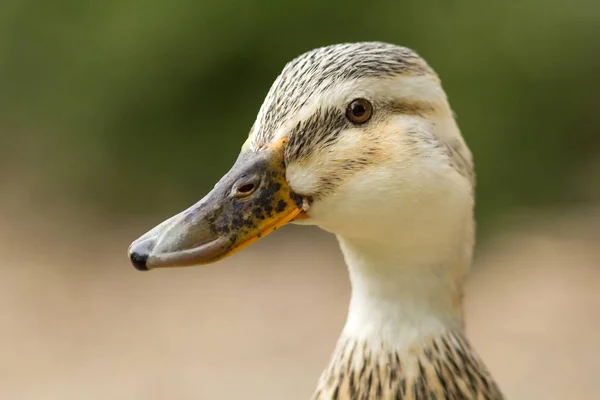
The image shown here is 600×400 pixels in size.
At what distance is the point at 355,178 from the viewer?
53.2 inches

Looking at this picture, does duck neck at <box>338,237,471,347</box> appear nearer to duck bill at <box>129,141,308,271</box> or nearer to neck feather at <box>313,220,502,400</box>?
neck feather at <box>313,220,502,400</box>

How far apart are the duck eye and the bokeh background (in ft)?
7.04

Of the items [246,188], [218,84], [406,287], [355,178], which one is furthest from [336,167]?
[218,84]

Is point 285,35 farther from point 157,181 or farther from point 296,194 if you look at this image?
point 296,194

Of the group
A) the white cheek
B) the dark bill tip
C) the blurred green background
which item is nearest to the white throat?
the white cheek

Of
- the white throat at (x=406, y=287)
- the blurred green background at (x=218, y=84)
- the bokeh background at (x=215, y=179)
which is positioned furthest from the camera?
the blurred green background at (x=218, y=84)

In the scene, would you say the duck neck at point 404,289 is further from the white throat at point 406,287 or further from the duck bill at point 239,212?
the duck bill at point 239,212

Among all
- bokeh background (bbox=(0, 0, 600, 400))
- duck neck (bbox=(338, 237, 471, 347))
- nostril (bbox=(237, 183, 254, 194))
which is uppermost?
nostril (bbox=(237, 183, 254, 194))

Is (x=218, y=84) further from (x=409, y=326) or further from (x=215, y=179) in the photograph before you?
(x=409, y=326)

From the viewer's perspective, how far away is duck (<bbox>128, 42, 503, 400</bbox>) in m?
1.33

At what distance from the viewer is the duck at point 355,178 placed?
1.33 metres

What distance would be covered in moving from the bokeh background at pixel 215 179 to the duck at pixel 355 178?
2.02 m

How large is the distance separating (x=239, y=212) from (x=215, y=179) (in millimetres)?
3157

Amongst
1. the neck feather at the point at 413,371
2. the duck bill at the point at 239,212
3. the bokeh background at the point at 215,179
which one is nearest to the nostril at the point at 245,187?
the duck bill at the point at 239,212
